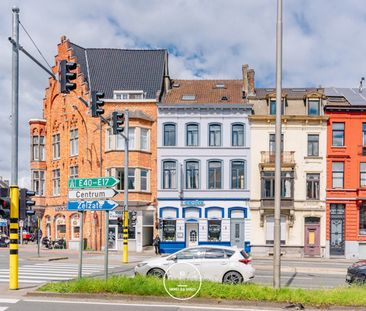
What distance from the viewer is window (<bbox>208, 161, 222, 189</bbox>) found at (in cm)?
3744

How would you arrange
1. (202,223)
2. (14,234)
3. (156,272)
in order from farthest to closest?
1. (202,223)
2. (156,272)
3. (14,234)

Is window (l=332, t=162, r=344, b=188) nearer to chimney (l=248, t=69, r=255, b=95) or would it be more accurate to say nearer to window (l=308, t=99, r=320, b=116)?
window (l=308, t=99, r=320, b=116)

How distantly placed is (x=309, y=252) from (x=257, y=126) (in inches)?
409

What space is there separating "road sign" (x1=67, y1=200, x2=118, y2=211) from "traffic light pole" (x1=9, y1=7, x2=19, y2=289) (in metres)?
1.53

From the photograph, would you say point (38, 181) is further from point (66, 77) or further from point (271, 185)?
point (66, 77)

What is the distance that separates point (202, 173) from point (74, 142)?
446 inches

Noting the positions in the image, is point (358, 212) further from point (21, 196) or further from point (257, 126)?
point (21, 196)

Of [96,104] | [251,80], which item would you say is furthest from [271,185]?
[96,104]

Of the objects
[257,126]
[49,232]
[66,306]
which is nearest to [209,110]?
[257,126]

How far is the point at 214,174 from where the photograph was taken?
3750 centimetres

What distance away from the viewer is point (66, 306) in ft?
36.3

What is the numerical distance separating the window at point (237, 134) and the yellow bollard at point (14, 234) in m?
25.6

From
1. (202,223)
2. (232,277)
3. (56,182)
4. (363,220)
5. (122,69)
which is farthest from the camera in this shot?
(56,182)

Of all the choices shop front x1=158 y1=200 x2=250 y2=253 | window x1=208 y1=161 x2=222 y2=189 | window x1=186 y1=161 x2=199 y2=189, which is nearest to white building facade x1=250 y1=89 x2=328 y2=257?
shop front x1=158 y1=200 x2=250 y2=253
